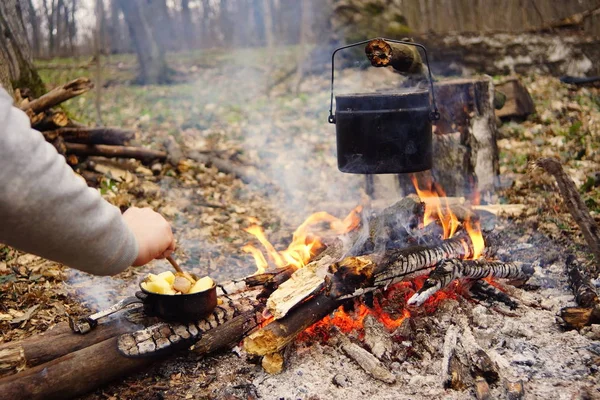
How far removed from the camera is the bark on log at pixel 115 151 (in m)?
6.33

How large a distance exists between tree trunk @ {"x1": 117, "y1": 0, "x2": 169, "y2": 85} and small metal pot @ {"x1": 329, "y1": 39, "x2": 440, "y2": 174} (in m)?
13.1

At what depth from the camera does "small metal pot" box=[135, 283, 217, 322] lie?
2953 mm

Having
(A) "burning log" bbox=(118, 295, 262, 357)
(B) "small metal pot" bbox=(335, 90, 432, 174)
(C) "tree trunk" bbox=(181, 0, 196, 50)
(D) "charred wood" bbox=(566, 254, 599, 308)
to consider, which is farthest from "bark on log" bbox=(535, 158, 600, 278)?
(C) "tree trunk" bbox=(181, 0, 196, 50)

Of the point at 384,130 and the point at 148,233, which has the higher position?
the point at 384,130

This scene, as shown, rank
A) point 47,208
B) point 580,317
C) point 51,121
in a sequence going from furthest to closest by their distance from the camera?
point 51,121
point 580,317
point 47,208

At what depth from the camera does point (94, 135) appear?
251 inches

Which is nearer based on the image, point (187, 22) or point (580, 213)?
point (580, 213)

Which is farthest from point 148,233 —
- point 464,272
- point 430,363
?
point 464,272

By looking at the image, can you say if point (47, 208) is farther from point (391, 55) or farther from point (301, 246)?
point (391, 55)

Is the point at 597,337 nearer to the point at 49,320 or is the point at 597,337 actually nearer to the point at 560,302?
the point at 560,302

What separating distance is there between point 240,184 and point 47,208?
17.6 feet

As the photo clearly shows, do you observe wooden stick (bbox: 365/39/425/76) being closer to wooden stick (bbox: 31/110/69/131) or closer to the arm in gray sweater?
the arm in gray sweater

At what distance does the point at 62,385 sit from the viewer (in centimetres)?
272

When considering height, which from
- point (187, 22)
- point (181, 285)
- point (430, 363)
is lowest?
point (430, 363)
